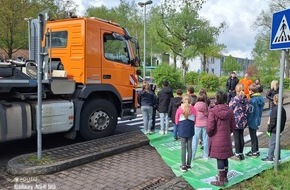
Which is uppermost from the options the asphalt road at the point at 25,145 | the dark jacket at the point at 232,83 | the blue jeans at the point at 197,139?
the dark jacket at the point at 232,83

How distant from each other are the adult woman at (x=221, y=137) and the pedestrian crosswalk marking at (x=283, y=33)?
1.52m

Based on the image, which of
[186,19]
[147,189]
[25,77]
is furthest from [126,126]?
[186,19]

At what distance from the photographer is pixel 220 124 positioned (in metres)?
5.35

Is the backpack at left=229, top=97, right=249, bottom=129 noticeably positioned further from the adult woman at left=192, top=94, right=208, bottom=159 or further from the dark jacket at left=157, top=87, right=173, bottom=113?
the dark jacket at left=157, top=87, right=173, bottom=113

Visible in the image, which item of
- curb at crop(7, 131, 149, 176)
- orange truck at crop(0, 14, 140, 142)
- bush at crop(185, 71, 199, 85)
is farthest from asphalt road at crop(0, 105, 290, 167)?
bush at crop(185, 71, 199, 85)

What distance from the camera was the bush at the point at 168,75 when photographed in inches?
985

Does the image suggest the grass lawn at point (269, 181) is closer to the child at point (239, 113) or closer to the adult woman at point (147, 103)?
the child at point (239, 113)

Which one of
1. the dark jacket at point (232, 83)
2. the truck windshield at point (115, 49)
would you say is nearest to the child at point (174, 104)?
the truck windshield at point (115, 49)

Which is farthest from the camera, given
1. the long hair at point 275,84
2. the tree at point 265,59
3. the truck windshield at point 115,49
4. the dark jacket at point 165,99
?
the tree at point 265,59

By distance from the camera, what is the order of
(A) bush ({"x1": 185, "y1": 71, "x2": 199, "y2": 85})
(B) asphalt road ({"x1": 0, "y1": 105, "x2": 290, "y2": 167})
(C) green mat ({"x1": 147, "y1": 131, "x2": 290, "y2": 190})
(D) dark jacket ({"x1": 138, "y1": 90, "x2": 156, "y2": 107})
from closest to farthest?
(C) green mat ({"x1": 147, "y1": 131, "x2": 290, "y2": 190})
(B) asphalt road ({"x1": 0, "y1": 105, "x2": 290, "y2": 167})
(D) dark jacket ({"x1": 138, "y1": 90, "x2": 156, "y2": 107})
(A) bush ({"x1": 185, "y1": 71, "x2": 199, "y2": 85})

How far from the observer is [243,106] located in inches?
266

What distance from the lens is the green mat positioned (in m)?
5.57

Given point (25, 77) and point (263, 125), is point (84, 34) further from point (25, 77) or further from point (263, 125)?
point (263, 125)

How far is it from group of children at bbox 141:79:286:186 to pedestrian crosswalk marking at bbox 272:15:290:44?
1337 millimetres
